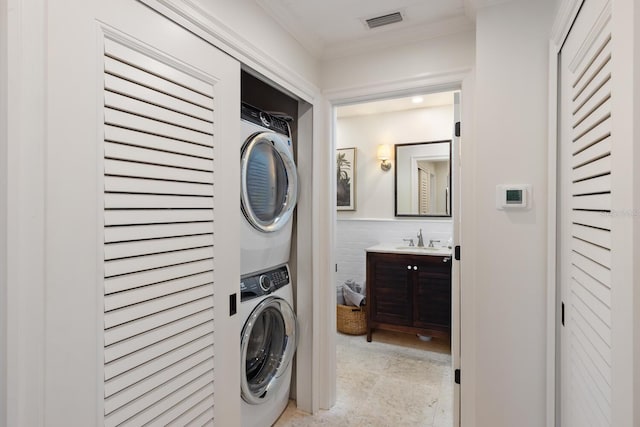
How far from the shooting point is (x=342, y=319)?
346cm

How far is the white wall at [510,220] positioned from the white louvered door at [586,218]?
0.44ft

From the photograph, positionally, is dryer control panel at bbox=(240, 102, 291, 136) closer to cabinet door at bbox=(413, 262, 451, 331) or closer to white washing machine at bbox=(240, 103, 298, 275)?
white washing machine at bbox=(240, 103, 298, 275)

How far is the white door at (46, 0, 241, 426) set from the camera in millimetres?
834

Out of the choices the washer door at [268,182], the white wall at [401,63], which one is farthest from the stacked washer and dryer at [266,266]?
the white wall at [401,63]

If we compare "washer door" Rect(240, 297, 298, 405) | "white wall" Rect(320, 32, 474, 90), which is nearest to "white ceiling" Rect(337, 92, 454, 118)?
"white wall" Rect(320, 32, 474, 90)

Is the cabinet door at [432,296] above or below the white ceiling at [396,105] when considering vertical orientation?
below

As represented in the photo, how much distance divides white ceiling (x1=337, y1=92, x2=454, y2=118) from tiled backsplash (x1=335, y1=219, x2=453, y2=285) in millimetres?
1280

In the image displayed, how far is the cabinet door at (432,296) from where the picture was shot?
2920 mm

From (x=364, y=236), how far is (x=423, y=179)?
0.94 metres

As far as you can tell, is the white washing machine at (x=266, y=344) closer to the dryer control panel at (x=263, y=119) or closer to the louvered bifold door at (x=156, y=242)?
the louvered bifold door at (x=156, y=242)

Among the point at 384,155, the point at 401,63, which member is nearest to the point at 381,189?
the point at 384,155

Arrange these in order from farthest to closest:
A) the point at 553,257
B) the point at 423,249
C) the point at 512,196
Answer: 1. the point at 423,249
2. the point at 512,196
3. the point at 553,257

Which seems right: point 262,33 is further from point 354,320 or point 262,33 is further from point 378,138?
point 354,320

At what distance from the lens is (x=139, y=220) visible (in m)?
1.03
